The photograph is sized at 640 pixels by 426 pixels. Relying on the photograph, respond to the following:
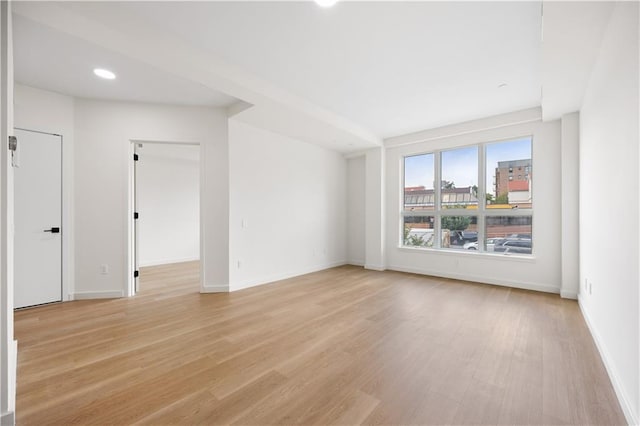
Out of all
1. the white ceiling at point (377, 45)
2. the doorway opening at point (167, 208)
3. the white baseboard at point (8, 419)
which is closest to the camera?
the white baseboard at point (8, 419)

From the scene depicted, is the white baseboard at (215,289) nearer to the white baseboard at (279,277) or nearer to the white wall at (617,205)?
the white baseboard at (279,277)

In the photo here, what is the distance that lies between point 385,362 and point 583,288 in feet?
9.47

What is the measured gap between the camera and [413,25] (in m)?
2.28

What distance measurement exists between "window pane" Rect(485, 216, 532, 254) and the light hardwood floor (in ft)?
3.15

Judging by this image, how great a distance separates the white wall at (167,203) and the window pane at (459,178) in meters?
5.23

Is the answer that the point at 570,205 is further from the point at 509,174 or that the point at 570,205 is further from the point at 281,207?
the point at 281,207

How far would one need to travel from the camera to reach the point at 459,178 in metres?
4.96

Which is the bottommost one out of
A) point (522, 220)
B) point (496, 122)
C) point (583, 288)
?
point (583, 288)

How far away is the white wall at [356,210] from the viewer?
6.28 meters

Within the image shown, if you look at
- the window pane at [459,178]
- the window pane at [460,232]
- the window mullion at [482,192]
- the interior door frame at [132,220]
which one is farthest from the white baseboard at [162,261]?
the window mullion at [482,192]

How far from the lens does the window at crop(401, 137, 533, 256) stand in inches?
171

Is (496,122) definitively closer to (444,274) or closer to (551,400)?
(444,274)

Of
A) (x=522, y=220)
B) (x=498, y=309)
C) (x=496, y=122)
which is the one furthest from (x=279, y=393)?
(x=496, y=122)

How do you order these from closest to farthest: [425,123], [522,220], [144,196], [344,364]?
[344,364] < [522,220] < [425,123] < [144,196]
